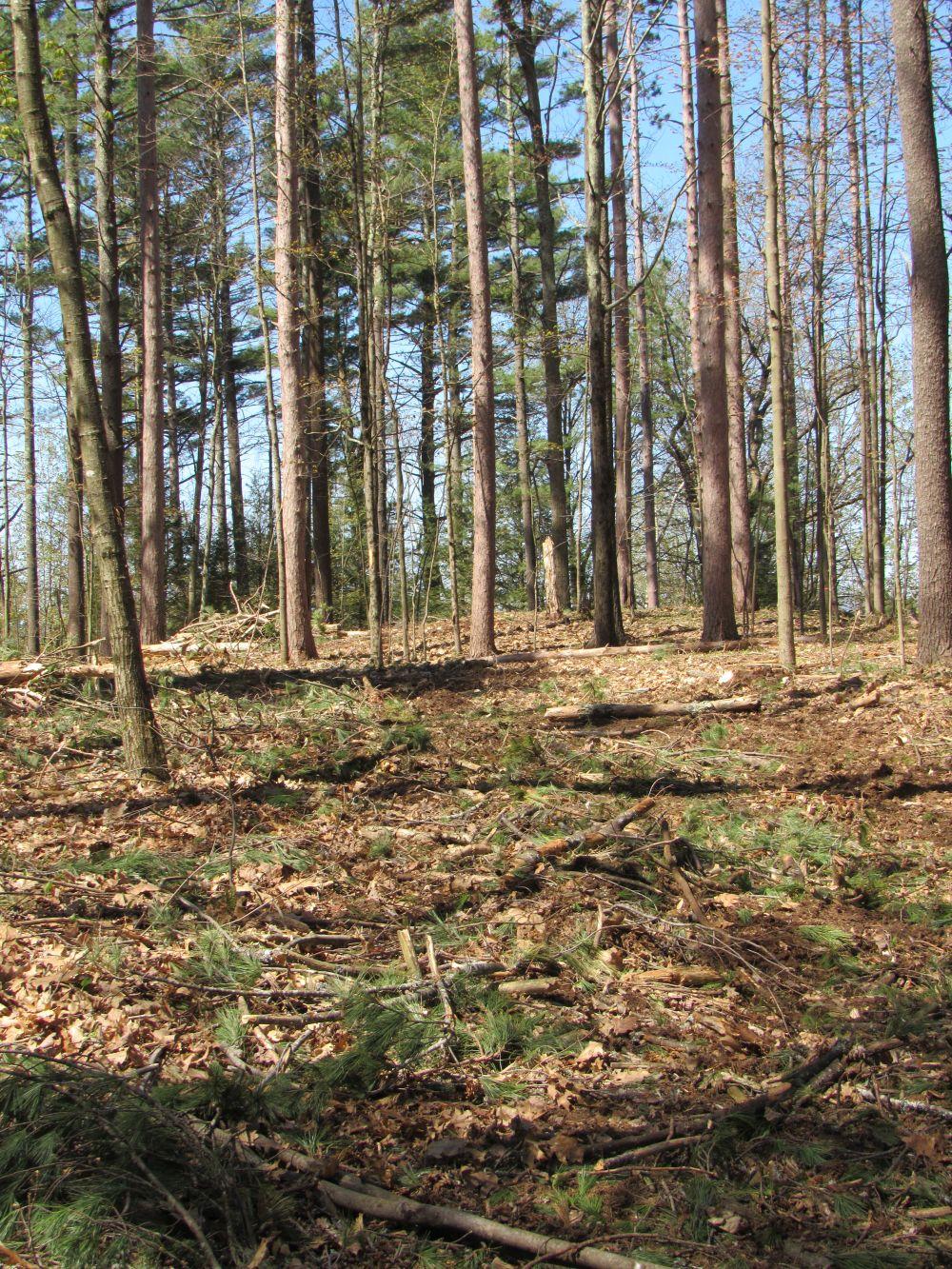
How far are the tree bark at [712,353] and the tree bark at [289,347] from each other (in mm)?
5346

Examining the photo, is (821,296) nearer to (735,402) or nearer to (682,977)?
(735,402)

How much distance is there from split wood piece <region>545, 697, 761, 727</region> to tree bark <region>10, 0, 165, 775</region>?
12.4 ft

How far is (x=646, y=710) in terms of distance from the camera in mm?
8414

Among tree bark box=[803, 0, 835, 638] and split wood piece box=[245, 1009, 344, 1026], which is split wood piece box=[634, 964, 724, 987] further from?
tree bark box=[803, 0, 835, 638]

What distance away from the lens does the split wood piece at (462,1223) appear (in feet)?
8.07

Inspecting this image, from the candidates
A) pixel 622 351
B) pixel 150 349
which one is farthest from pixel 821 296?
pixel 150 349

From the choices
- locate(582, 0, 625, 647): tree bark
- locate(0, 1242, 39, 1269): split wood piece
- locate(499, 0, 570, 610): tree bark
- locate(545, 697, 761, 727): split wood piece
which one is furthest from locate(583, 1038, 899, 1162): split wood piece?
locate(499, 0, 570, 610): tree bark

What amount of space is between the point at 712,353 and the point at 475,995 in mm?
10035

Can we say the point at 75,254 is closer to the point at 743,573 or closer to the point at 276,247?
the point at 276,247

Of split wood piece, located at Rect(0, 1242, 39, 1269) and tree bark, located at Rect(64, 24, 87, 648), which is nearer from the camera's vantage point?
split wood piece, located at Rect(0, 1242, 39, 1269)

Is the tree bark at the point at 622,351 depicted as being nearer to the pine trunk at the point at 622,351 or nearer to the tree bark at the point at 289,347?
the pine trunk at the point at 622,351

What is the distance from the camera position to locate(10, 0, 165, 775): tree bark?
228 inches

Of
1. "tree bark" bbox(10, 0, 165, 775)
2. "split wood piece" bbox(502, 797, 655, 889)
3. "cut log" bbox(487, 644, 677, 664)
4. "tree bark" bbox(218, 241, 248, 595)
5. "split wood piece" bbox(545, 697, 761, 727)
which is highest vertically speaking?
"tree bark" bbox(218, 241, 248, 595)

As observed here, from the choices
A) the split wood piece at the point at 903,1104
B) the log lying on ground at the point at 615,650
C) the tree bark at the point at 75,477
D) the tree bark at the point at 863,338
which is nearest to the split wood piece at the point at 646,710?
the log lying on ground at the point at 615,650
